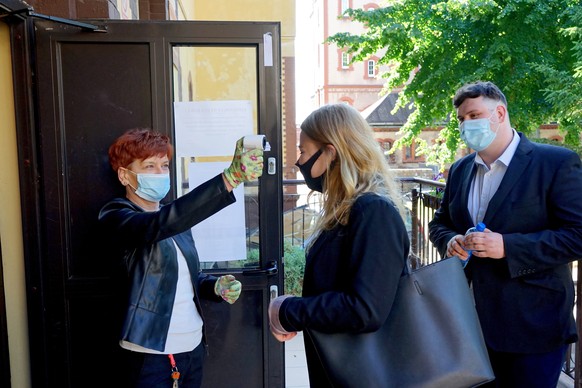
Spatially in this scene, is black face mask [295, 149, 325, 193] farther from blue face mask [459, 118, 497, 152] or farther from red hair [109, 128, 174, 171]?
blue face mask [459, 118, 497, 152]

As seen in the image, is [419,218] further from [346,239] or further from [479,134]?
[346,239]

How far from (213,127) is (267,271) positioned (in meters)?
0.82

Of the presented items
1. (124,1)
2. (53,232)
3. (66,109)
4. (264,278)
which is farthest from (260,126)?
(124,1)

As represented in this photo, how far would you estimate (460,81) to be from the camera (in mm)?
11562

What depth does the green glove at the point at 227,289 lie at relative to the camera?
208cm

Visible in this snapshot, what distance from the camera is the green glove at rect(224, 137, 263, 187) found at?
65.4 inches

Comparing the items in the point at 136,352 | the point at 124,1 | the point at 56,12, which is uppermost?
the point at 124,1

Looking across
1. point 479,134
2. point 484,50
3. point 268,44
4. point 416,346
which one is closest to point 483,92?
point 479,134

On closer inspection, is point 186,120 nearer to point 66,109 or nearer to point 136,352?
point 66,109

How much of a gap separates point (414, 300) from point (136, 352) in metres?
1.05

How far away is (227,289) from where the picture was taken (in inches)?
81.9

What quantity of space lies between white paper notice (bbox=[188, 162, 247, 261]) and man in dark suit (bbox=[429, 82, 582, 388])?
45.0 inches

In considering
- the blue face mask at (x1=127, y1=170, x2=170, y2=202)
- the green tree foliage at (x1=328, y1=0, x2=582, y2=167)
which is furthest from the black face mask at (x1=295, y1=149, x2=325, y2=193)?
the green tree foliage at (x1=328, y1=0, x2=582, y2=167)

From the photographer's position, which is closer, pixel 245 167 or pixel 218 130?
pixel 245 167
